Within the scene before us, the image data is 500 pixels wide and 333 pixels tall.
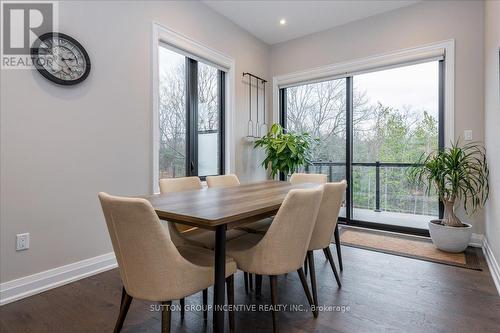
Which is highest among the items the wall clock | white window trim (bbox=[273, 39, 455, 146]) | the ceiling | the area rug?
the ceiling

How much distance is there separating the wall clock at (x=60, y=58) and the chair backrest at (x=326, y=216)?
2.24m

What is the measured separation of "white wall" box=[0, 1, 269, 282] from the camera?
2.00 meters

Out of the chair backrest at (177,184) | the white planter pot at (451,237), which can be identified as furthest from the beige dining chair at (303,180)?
the white planter pot at (451,237)

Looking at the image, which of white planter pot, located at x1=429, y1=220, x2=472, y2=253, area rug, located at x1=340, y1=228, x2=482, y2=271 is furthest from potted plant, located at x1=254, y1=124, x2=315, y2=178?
white planter pot, located at x1=429, y1=220, x2=472, y2=253

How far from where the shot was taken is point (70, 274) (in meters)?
2.27

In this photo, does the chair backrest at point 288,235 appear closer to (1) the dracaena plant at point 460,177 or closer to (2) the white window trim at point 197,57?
(2) the white window trim at point 197,57

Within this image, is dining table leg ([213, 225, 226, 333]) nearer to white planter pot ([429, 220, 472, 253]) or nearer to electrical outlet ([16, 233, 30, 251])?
electrical outlet ([16, 233, 30, 251])

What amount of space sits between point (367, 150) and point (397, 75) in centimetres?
110

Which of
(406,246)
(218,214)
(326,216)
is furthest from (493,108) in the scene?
(218,214)

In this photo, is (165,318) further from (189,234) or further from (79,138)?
(79,138)

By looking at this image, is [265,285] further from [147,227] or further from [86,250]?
[86,250]

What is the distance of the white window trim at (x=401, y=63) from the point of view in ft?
10.7

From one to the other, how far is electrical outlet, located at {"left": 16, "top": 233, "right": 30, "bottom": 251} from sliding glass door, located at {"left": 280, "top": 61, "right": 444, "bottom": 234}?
3.69 m

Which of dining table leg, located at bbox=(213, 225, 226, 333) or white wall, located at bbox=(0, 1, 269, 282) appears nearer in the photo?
dining table leg, located at bbox=(213, 225, 226, 333)
